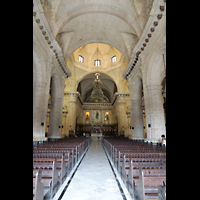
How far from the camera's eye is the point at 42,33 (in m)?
9.94

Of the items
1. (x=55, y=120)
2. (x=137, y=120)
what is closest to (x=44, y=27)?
(x=55, y=120)

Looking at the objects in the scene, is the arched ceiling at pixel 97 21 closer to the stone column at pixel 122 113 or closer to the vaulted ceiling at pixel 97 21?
the vaulted ceiling at pixel 97 21

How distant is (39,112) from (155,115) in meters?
8.18

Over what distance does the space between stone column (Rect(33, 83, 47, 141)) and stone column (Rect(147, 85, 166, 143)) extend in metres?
7.57

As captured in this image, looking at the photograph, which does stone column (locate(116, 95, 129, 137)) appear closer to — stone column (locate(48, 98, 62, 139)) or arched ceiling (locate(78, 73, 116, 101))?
arched ceiling (locate(78, 73, 116, 101))

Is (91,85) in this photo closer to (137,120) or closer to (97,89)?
(97,89)

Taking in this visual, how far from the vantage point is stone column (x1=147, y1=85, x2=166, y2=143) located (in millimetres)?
10023

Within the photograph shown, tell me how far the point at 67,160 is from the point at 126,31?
13434mm

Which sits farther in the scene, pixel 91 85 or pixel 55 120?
pixel 91 85

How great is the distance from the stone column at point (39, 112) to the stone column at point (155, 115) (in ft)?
24.8

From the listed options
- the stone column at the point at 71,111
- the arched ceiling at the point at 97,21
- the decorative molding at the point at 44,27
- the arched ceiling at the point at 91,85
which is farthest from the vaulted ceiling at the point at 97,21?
the arched ceiling at the point at 91,85

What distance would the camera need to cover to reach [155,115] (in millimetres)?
10297
